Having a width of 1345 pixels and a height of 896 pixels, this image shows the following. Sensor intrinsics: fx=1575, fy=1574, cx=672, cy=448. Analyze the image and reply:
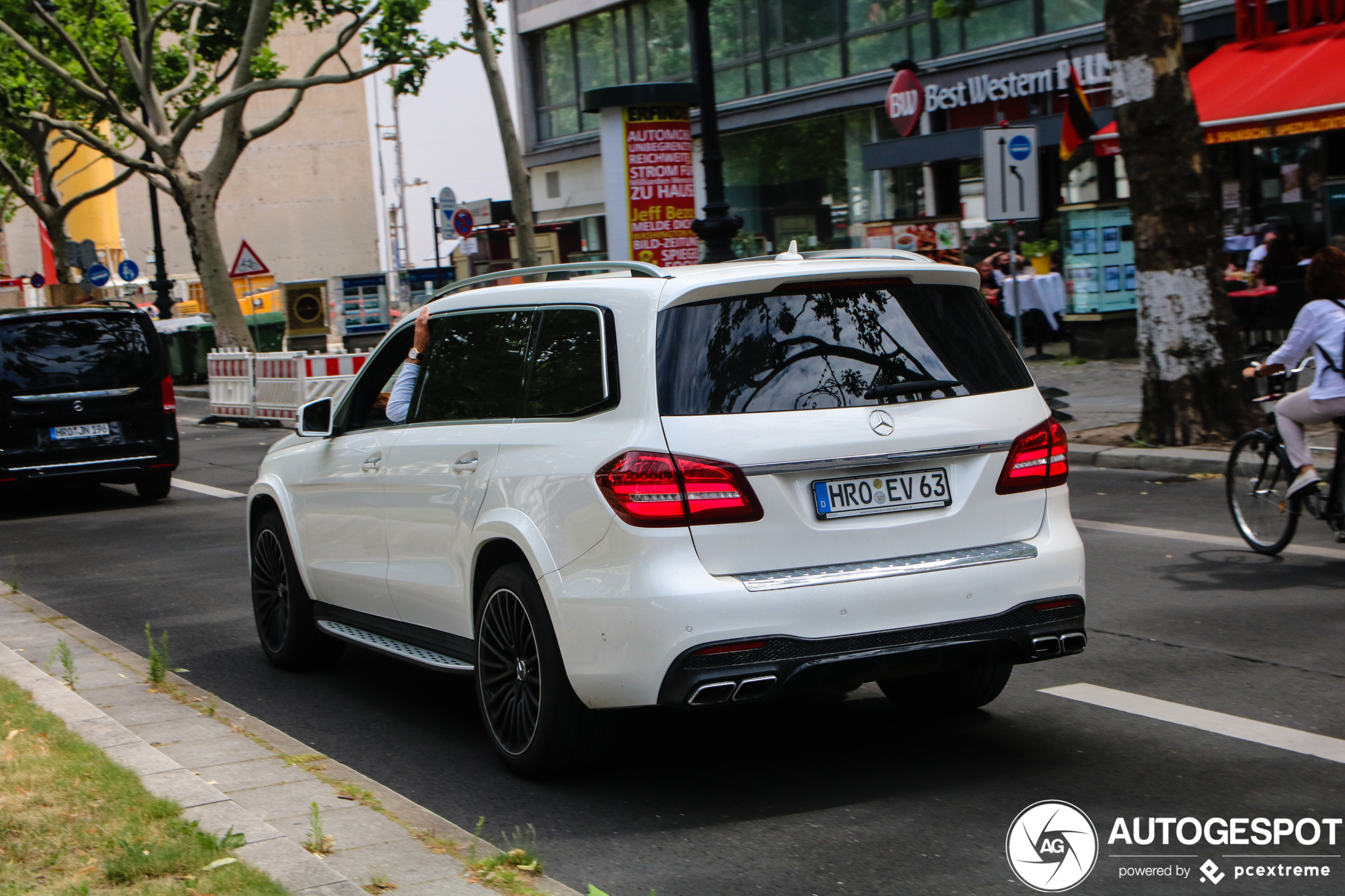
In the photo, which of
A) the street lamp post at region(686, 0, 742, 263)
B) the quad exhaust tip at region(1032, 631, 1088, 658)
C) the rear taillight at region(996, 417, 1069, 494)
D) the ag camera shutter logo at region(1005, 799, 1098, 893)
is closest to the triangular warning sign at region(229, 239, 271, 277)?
the street lamp post at region(686, 0, 742, 263)

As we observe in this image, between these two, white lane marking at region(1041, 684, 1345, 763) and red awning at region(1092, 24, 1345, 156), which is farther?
red awning at region(1092, 24, 1345, 156)

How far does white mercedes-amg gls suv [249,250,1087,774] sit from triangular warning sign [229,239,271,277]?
2669 centimetres

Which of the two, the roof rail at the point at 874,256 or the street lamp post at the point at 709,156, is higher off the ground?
the street lamp post at the point at 709,156

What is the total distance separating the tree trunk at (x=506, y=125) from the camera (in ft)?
72.3

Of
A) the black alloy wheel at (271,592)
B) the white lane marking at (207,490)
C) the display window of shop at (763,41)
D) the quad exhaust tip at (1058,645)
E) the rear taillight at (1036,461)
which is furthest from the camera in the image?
the display window of shop at (763,41)

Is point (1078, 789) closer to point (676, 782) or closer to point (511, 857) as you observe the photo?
point (676, 782)

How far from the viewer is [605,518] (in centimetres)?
475

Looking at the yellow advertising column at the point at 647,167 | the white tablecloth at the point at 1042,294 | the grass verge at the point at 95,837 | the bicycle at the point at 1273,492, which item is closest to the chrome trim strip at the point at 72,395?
the yellow advertising column at the point at 647,167

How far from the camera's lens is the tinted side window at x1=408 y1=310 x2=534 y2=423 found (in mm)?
5566

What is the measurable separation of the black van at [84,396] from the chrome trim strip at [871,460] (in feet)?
35.9

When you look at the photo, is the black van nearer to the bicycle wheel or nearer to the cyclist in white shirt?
the bicycle wheel

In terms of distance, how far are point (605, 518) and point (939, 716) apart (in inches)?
71.0

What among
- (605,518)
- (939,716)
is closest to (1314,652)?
(939,716)

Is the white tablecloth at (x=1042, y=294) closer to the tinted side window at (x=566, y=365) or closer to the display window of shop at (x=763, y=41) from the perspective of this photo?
the display window of shop at (x=763, y=41)
